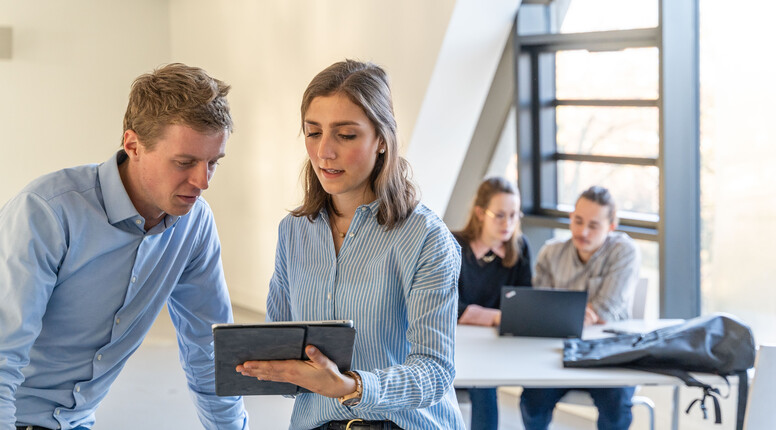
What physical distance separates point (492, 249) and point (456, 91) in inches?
52.9

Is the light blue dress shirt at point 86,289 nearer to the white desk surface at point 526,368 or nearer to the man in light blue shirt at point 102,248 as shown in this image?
the man in light blue shirt at point 102,248

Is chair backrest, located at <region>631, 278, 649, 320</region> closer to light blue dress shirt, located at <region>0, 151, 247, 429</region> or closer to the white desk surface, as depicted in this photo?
the white desk surface

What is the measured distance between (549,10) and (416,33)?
887 millimetres

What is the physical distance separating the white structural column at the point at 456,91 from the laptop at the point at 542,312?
73.7 inches

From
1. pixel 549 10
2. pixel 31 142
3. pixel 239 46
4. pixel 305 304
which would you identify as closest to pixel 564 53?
pixel 549 10

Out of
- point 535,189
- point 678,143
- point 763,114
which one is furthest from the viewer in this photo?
point 535,189

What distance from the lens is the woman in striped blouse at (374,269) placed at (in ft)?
5.57

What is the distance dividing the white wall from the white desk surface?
5.62m

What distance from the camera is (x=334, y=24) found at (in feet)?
18.9

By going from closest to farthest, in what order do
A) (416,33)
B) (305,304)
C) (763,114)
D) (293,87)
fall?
(305,304)
(763,114)
(416,33)
(293,87)

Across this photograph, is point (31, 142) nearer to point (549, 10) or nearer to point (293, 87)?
point (293, 87)

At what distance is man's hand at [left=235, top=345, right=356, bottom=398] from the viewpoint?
1597mm

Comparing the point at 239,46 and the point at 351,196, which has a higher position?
the point at 239,46

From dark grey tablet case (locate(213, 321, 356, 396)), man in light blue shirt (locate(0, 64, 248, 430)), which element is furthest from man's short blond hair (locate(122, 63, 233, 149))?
dark grey tablet case (locate(213, 321, 356, 396))
